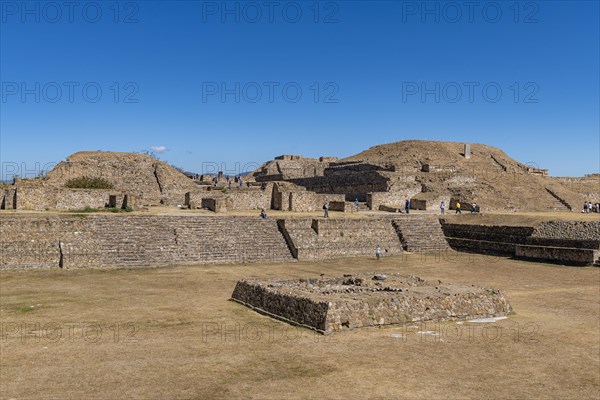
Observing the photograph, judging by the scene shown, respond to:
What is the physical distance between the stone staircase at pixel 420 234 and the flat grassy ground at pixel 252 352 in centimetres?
1252

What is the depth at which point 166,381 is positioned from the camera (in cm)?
926

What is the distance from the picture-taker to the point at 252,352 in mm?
11016

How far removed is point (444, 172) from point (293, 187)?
1537 centimetres

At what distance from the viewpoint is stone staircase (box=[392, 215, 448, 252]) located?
30422 mm

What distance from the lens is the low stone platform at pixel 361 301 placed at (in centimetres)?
1285

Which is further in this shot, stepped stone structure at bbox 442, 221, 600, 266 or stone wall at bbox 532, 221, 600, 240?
stone wall at bbox 532, 221, 600, 240

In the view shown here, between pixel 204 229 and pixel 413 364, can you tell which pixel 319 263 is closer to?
pixel 204 229

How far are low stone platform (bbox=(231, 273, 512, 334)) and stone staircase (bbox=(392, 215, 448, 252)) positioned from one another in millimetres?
14040

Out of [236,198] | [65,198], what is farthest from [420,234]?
[65,198]

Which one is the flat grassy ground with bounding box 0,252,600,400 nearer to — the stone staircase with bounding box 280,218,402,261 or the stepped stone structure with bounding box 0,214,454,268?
the stepped stone structure with bounding box 0,214,454,268

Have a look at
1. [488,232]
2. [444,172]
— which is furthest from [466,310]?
[444,172]

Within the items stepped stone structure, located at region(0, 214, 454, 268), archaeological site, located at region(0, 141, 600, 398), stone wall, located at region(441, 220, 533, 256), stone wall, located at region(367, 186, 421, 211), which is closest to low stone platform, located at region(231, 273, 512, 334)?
archaeological site, located at region(0, 141, 600, 398)

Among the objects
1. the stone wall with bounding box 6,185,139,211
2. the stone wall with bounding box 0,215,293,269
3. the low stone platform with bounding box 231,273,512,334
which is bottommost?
the low stone platform with bounding box 231,273,512,334

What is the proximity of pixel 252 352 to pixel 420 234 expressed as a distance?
22.0 meters
